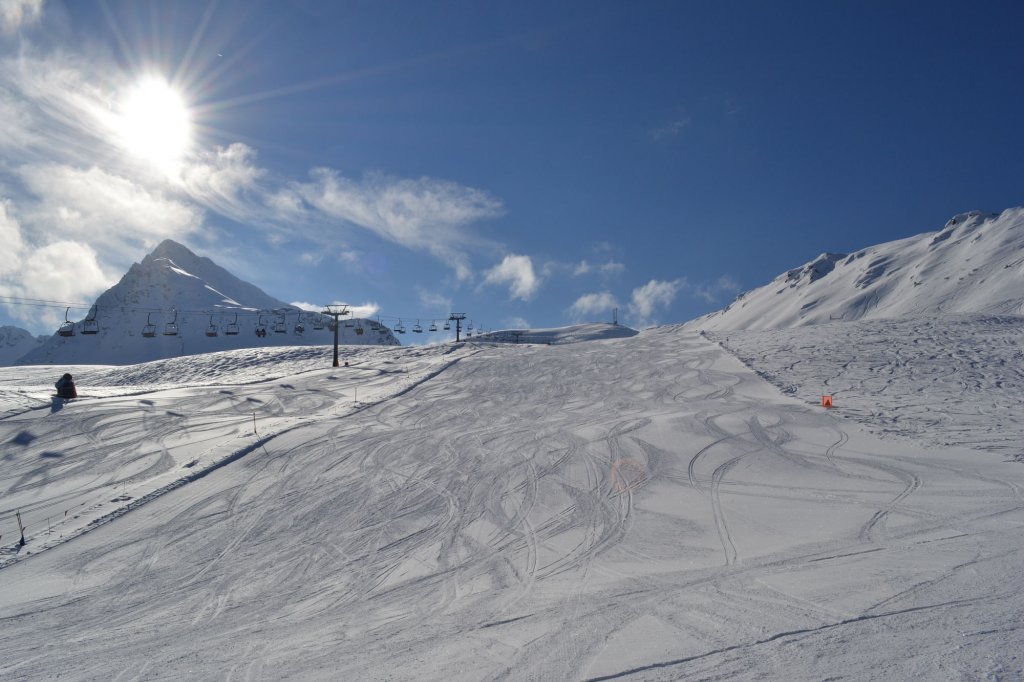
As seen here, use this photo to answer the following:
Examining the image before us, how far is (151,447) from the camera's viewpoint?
1759 centimetres

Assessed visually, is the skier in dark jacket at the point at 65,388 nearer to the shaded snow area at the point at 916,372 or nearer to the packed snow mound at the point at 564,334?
the shaded snow area at the point at 916,372

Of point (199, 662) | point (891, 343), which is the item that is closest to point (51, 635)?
point (199, 662)

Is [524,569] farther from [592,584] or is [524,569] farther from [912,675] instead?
Result: [912,675]

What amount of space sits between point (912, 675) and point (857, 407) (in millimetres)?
16132

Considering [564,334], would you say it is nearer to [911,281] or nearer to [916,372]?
[911,281]

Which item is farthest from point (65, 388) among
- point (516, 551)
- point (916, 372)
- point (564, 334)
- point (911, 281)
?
point (564, 334)

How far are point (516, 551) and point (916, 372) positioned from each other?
74.6 feet

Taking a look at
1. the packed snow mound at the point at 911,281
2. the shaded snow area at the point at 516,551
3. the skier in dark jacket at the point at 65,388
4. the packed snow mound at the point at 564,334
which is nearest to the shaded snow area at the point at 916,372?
the shaded snow area at the point at 516,551

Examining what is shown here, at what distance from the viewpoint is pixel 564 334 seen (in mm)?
110375

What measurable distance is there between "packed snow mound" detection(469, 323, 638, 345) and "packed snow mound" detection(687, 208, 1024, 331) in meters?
19.9

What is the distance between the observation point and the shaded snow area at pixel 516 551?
19.6ft

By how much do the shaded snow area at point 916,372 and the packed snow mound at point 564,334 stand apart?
6736 cm

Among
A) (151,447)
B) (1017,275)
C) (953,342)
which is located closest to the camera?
(151,447)

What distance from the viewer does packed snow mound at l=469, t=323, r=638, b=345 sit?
103 m
